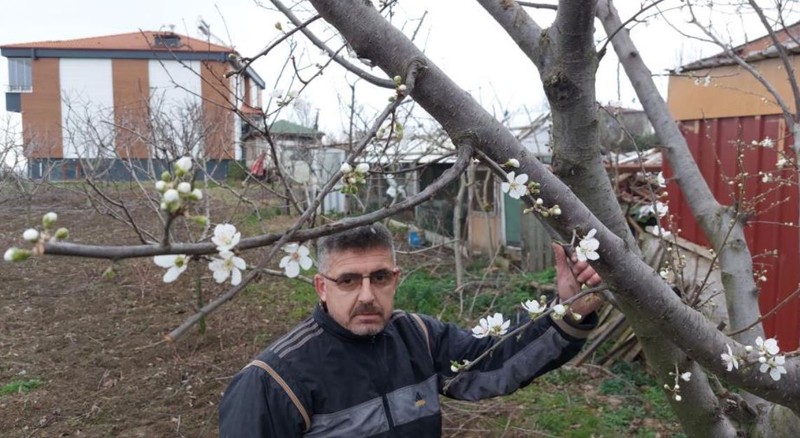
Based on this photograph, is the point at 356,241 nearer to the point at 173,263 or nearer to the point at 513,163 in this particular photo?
the point at 513,163

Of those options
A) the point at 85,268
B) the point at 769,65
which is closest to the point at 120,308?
the point at 85,268

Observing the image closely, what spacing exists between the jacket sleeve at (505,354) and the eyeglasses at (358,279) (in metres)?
0.40

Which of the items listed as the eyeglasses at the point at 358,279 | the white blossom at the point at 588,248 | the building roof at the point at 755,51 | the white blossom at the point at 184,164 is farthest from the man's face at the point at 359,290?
the building roof at the point at 755,51

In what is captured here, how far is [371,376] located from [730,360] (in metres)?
1.10

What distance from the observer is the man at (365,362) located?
1.92m

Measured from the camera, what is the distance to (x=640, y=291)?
1.47 meters

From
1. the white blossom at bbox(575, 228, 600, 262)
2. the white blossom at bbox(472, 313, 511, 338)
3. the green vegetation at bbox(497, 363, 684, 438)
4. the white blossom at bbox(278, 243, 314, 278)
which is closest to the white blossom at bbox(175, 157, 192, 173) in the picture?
the white blossom at bbox(278, 243, 314, 278)

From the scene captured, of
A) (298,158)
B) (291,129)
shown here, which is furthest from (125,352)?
(291,129)

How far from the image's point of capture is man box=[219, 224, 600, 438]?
1921 mm

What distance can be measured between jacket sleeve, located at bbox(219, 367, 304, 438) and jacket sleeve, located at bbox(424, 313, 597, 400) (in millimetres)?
583

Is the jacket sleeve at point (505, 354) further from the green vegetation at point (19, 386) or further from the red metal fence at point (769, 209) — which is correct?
the green vegetation at point (19, 386)

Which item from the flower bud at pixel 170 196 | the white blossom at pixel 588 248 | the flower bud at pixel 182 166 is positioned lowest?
the white blossom at pixel 588 248

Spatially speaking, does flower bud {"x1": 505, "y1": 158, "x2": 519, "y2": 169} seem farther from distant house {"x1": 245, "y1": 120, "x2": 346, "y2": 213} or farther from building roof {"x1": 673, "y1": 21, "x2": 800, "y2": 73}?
distant house {"x1": 245, "y1": 120, "x2": 346, "y2": 213}

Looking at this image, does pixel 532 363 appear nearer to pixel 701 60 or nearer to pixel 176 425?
pixel 176 425
